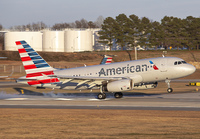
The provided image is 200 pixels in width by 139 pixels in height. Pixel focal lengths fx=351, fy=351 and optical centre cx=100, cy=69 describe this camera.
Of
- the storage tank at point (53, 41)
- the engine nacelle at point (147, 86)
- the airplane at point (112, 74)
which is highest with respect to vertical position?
the storage tank at point (53, 41)

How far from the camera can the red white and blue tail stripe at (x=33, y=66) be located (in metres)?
41.2

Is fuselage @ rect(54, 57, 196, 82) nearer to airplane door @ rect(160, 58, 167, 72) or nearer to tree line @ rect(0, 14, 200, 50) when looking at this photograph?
airplane door @ rect(160, 58, 167, 72)

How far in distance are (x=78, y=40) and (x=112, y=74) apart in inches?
4698

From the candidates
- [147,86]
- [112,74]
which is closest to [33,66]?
[112,74]

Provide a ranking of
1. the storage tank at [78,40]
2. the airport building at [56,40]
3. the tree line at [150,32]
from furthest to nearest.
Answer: the airport building at [56,40]
the storage tank at [78,40]
the tree line at [150,32]

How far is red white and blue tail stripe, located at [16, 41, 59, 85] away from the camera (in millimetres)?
41188

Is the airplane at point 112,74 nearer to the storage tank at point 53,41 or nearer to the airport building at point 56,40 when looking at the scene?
the airport building at point 56,40

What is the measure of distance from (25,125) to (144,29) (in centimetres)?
13524

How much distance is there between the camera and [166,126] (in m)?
21.2

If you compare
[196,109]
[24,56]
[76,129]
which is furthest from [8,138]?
[24,56]

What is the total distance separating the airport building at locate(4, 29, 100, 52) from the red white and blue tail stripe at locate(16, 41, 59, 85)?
376 ft

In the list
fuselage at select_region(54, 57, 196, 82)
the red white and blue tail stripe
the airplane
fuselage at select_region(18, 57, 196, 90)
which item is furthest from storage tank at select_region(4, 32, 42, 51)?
fuselage at select_region(54, 57, 196, 82)

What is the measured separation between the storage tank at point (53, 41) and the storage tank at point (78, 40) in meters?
3.41

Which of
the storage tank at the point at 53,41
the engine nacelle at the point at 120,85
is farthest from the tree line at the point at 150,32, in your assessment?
the engine nacelle at the point at 120,85
